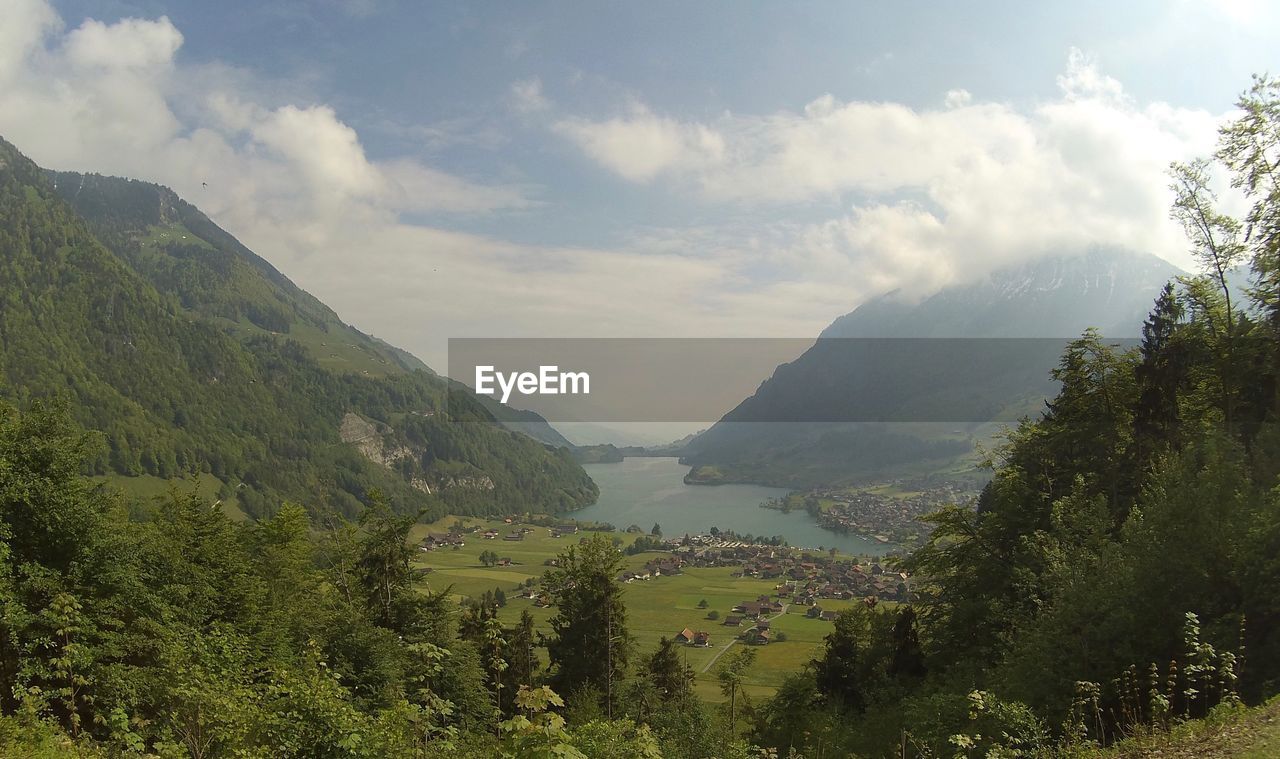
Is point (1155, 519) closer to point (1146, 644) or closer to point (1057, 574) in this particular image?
point (1146, 644)

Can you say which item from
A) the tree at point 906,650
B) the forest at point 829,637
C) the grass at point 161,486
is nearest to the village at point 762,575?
the tree at point 906,650

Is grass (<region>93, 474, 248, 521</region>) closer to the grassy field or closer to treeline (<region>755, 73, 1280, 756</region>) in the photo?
the grassy field

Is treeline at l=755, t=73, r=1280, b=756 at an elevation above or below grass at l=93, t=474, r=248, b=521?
above

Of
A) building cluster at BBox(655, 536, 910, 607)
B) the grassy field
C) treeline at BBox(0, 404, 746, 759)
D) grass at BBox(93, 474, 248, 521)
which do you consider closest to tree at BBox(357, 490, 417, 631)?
treeline at BBox(0, 404, 746, 759)

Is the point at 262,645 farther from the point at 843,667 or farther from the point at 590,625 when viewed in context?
the point at 843,667

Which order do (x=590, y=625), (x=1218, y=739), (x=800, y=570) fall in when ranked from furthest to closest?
(x=800, y=570)
(x=590, y=625)
(x=1218, y=739)

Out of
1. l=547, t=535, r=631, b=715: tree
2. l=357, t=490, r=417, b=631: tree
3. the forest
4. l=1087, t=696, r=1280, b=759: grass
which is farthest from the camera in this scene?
l=547, t=535, r=631, b=715: tree

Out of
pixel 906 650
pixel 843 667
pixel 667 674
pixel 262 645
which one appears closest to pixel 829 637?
pixel 843 667
